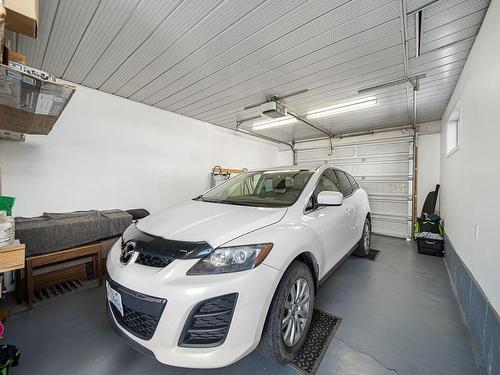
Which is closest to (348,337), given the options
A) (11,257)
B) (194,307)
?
(194,307)

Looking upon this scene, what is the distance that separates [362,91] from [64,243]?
4404 mm

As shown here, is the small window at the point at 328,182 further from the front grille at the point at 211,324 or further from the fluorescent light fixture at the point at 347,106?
the fluorescent light fixture at the point at 347,106

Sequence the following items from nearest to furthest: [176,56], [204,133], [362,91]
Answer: [176,56] → [362,91] → [204,133]

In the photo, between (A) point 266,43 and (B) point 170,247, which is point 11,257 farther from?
(A) point 266,43

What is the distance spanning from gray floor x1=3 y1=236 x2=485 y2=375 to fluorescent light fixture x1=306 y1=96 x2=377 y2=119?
8.96 ft

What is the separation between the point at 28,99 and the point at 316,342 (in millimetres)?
2675

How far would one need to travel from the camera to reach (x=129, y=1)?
1685 millimetres

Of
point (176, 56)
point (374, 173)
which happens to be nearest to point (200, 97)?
point (176, 56)

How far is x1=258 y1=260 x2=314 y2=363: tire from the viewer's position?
130 centimetres

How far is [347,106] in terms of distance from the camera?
12.1 ft

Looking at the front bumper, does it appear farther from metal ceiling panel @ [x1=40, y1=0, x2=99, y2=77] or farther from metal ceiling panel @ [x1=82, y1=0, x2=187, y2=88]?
metal ceiling panel @ [x1=40, y1=0, x2=99, y2=77]

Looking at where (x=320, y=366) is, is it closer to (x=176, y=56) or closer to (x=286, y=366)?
(x=286, y=366)

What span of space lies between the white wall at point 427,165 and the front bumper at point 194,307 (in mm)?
5303

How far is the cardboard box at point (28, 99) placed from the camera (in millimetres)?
1136
